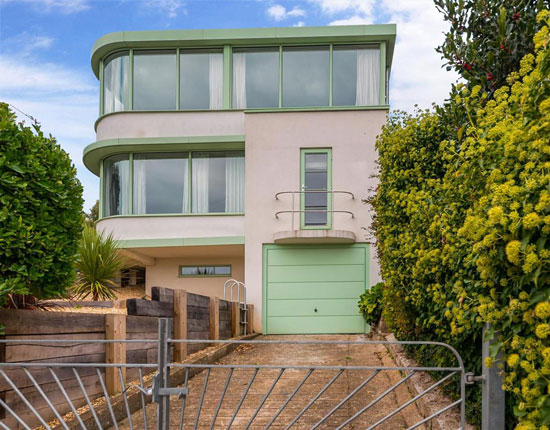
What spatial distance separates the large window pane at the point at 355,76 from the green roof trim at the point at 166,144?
2.85 meters

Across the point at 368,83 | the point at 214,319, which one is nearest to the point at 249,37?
the point at 368,83

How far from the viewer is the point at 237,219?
13.7 m

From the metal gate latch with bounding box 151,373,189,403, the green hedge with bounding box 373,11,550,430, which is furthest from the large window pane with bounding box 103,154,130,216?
the green hedge with bounding box 373,11,550,430

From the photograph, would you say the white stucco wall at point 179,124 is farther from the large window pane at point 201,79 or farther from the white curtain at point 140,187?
the white curtain at point 140,187

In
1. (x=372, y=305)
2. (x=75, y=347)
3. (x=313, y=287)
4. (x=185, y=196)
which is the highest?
(x=185, y=196)

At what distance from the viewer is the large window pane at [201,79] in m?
14.4

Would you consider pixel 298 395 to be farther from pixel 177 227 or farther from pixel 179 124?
pixel 179 124

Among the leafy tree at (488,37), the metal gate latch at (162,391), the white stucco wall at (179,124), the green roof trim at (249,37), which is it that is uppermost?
the green roof trim at (249,37)

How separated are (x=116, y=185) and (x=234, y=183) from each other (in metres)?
3.21

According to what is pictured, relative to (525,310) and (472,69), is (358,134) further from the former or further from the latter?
(525,310)

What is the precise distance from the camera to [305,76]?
1418cm

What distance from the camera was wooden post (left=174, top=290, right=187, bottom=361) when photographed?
7.41 m

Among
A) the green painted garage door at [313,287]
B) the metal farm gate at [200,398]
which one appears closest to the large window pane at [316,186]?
the green painted garage door at [313,287]

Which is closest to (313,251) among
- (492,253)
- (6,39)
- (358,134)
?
(358,134)
